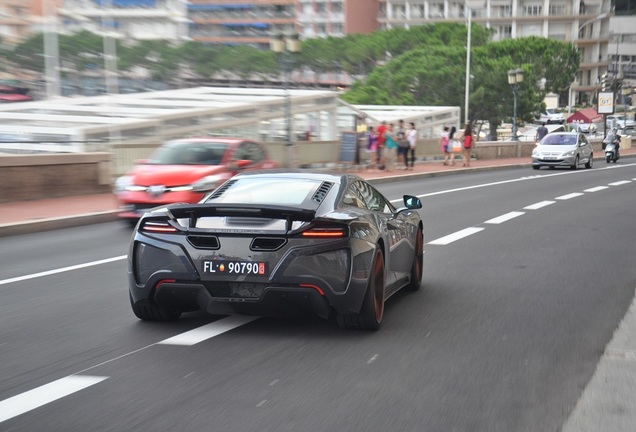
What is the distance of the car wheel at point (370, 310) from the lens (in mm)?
6809

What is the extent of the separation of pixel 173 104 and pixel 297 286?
113 feet

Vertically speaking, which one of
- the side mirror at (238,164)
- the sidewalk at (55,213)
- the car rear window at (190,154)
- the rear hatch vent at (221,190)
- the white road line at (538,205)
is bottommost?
the white road line at (538,205)

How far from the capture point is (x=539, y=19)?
415 feet

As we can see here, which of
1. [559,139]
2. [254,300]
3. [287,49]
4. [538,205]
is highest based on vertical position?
[287,49]

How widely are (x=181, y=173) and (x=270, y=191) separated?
9103mm

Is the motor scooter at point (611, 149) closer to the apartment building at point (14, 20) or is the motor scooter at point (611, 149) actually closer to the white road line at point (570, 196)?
the white road line at point (570, 196)

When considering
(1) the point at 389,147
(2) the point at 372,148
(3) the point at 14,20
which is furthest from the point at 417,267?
(3) the point at 14,20

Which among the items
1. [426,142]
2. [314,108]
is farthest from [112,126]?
[426,142]

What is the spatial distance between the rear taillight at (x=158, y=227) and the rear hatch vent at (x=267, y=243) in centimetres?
61

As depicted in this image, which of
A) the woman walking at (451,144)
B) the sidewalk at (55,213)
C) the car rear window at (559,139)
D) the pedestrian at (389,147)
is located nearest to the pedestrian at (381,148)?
the pedestrian at (389,147)

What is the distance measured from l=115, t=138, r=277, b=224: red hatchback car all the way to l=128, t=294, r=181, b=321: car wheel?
27.5 feet

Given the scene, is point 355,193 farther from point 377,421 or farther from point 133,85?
point 133,85

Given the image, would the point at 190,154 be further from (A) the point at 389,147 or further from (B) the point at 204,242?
(A) the point at 389,147

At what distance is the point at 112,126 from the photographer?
95.9 ft
